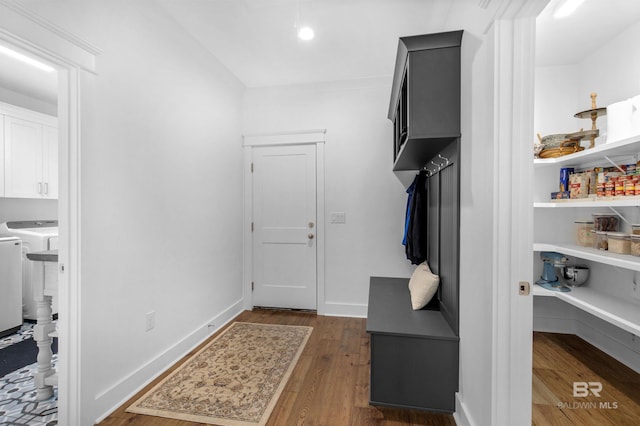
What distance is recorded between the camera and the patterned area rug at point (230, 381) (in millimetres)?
1748

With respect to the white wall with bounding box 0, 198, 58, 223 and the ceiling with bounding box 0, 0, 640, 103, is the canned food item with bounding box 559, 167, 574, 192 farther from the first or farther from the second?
the white wall with bounding box 0, 198, 58, 223

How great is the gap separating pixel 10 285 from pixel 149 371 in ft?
7.03

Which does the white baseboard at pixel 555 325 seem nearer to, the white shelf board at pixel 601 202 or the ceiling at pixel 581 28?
the white shelf board at pixel 601 202

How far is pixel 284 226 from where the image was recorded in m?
3.54

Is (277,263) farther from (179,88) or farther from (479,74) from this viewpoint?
(479,74)

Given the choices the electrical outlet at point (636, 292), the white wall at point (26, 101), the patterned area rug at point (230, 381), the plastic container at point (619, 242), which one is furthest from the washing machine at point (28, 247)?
the electrical outlet at point (636, 292)

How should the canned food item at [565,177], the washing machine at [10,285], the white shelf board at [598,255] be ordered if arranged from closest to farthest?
the white shelf board at [598,255] < the canned food item at [565,177] < the washing machine at [10,285]

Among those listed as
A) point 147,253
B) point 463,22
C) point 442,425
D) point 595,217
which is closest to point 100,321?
point 147,253

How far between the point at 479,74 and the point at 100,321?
2.43m

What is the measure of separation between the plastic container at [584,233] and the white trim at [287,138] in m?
2.55

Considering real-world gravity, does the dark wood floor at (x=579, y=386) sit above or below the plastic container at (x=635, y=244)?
below

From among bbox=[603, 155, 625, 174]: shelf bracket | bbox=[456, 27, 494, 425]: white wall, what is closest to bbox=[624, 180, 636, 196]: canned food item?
bbox=[603, 155, 625, 174]: shelf bracket

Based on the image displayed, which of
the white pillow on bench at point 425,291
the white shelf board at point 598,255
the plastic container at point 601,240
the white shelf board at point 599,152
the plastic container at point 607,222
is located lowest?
the white pillow on bench at point 425,291

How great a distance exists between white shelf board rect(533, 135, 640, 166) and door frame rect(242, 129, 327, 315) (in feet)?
6.89
